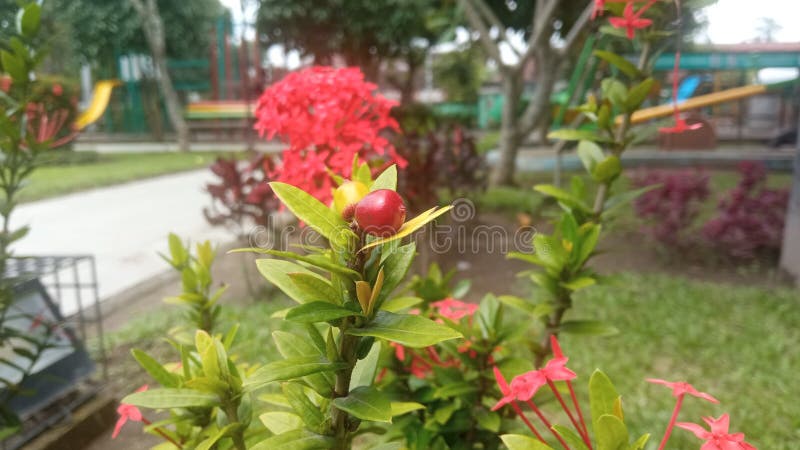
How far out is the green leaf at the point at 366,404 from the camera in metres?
0.80

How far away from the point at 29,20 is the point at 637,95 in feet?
5.10

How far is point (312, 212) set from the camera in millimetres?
746

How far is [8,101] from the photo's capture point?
1588 mm

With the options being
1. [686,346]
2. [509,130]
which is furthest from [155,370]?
[509,130]

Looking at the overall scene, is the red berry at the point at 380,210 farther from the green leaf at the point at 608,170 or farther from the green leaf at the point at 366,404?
the green leaf at the point at 608,170

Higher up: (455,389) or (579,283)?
(579,283)

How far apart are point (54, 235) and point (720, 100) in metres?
7.14

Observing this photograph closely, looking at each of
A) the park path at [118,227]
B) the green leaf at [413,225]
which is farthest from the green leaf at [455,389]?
the park path at [118,227]

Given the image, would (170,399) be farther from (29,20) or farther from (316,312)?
(29,20)

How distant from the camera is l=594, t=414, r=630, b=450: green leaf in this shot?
775 mm

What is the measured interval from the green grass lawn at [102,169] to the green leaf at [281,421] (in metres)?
6.20

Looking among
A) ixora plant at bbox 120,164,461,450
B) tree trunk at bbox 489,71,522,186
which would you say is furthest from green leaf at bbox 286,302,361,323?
tree trunk at bbox 489,71,522,186

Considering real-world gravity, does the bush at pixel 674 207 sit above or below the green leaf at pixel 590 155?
below

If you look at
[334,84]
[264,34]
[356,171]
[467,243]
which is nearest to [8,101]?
[334,84]
